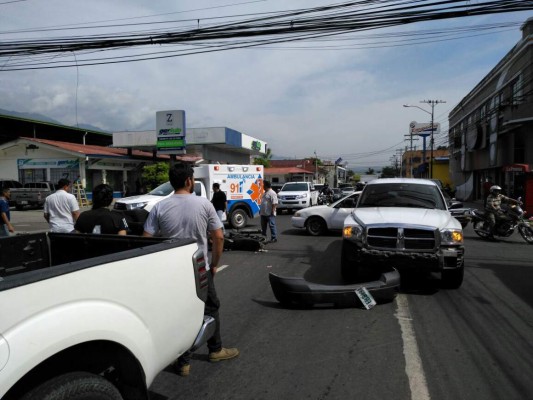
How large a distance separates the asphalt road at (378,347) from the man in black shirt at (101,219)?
5.99ft

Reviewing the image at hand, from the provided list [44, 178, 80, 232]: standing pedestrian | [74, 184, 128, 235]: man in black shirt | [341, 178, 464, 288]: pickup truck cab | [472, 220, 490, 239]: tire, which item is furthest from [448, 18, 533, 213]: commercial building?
[74, 184, 128, 235]: man in black shirt

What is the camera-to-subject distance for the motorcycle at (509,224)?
1249 centimetres

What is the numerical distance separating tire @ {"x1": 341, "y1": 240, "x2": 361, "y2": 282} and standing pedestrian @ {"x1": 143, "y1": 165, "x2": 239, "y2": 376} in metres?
3.08

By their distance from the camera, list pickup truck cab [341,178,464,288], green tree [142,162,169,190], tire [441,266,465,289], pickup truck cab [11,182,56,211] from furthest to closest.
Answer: green tree [142,162,169,190] → pickup truck cab [11,182,56,211] → tire [441,266,465,289] → pickup truck cab [341,178,464,288]

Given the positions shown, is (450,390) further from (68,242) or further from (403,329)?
(68,242)

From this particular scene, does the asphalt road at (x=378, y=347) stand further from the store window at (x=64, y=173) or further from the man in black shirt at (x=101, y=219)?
the store window at (x=64, y=173)

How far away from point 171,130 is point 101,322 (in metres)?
23.5

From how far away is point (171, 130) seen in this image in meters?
24.8

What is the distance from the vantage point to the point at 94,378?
7.39 ft

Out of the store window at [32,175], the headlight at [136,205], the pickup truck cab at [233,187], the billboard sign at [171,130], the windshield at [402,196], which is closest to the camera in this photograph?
the windshield at [402,196]

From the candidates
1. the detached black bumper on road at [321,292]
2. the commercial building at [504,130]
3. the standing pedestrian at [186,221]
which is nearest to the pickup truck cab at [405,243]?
the detached black bumper on road at [321,292]

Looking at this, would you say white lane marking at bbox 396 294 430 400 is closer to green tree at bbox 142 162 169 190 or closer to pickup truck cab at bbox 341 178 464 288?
pickup truck cab at bbox 341 178 464 288

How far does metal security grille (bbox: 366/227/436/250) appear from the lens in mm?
6284

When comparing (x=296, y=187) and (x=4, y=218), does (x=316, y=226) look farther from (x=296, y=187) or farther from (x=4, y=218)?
(x=296, y=187)
